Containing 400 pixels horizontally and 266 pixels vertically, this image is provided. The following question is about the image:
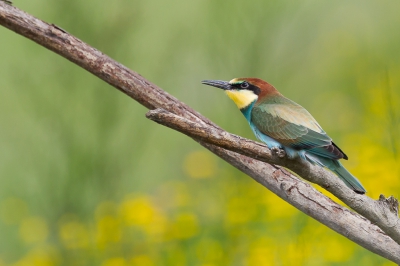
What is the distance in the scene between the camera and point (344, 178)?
4.46 feet

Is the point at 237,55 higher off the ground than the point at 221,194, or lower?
higher

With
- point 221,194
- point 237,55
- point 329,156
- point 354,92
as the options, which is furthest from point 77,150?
point 354,92

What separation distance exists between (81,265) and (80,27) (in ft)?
2.86

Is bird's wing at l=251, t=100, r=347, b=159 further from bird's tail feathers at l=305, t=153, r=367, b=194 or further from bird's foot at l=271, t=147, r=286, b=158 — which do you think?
bird's foot at l=271, t=147, r=286, b=158

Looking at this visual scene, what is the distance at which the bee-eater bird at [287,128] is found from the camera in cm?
138

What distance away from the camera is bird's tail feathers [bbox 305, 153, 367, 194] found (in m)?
1.33

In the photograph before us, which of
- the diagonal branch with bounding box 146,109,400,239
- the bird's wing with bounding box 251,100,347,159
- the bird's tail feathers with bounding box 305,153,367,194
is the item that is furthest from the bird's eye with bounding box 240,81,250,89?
the diagonal branch with bounding box 146,109,400,239

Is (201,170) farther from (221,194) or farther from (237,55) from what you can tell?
(237,55)

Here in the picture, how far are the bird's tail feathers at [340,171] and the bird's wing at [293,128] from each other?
3 centimetres

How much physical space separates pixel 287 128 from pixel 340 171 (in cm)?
17

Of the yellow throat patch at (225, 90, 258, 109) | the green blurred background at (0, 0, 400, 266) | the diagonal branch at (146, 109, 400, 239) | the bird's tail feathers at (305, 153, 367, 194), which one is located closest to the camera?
the diagonal branch at (146, 109, 400, 239)

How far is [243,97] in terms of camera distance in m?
1.67

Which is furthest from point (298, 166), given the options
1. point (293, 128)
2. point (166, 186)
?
point (166, 186)

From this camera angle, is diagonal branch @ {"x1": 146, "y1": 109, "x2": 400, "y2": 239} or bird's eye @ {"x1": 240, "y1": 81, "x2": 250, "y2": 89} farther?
bird's eye @ {"x1": 240, "y1": 81, "x2": 250, "y2": 89}
